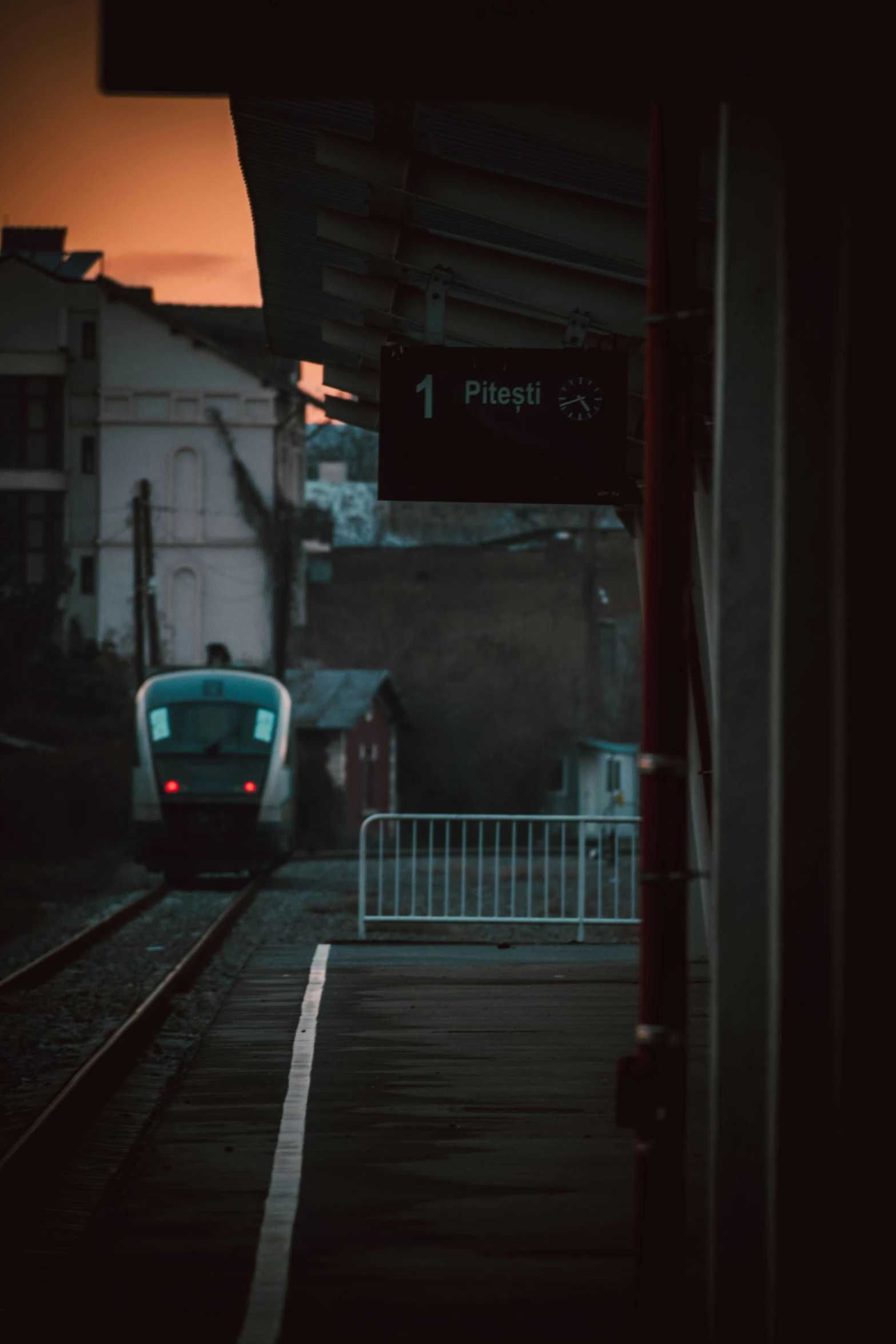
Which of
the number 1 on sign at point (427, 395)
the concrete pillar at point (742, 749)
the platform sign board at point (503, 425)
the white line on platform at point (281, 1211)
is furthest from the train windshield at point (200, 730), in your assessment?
the concrete pillar at point (742, 749)

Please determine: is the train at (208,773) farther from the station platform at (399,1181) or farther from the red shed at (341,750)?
the red shed at (341,750)

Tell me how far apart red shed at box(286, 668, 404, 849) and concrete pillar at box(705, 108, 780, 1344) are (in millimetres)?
31550

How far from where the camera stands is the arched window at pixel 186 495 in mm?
42531

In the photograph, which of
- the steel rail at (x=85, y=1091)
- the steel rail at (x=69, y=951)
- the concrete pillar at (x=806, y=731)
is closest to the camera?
the concrete pillar at (x=806, y=731)

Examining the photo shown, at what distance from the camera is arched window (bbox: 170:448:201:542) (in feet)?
140

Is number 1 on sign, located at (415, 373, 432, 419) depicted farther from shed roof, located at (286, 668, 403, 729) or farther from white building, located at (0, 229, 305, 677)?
white building, located at (0, 229, 305, 677)

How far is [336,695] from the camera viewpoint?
1628 inches

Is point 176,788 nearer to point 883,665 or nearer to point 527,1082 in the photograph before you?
point 527,1082

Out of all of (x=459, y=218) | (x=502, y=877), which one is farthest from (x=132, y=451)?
(x=459, y=218)

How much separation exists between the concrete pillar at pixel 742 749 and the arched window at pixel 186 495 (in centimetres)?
3971

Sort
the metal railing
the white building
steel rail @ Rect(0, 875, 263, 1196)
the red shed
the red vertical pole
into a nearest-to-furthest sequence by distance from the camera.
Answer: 1. the red vertical pole
2. steel rail @ Rect(0, 875, 263, 1196)
3. the metal railing
4. the red shed
5. the white building

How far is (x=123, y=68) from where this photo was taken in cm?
322

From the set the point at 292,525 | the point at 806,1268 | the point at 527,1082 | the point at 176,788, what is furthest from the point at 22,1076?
the point at 292,525

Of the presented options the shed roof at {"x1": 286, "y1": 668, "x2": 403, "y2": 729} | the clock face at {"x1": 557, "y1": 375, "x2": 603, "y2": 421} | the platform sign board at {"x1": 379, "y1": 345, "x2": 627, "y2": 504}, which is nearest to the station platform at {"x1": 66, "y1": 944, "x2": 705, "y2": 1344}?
the platform sign board at {"x1": 379, "y1": 345, "x2": 627, "y2": 504}
